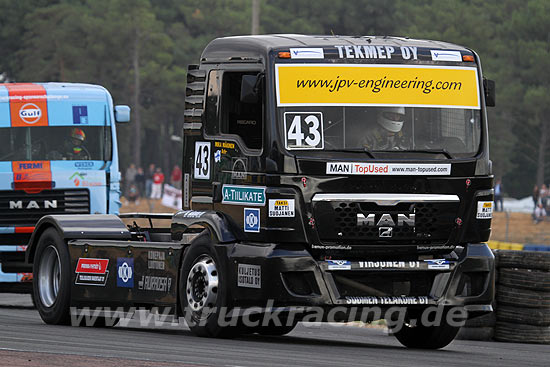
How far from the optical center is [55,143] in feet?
61.4

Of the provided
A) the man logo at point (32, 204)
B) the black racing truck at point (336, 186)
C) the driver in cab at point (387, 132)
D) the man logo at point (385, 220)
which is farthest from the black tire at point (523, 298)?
the man logo at point (32, 204)

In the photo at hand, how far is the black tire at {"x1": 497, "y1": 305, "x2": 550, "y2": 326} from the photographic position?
1362 cm

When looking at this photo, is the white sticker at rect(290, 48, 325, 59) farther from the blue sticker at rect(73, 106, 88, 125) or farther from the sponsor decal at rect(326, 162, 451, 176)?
the blue sticker at rect(73, 106, 88, 125)

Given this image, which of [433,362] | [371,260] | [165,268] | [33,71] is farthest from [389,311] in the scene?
[33,71]

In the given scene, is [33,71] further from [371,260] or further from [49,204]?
[371,260]

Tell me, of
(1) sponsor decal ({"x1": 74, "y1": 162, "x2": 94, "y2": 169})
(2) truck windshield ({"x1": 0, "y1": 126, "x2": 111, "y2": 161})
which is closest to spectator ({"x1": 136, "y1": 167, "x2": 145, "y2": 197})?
(2) truck windshield ({"x1": 0, "y1": 126, "x2": 111, "y2": 161})

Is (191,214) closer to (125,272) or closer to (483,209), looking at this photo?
(125,272)

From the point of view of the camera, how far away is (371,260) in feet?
37.3

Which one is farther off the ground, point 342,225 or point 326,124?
point 326,124

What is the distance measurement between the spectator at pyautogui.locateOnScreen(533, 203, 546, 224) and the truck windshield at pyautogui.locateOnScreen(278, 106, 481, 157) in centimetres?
3755

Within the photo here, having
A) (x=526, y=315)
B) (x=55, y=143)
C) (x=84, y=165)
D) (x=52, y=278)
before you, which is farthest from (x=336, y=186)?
(x=55, y=143)

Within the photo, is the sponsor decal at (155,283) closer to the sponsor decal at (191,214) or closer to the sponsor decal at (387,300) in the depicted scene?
the sponsor decal at (191,214)

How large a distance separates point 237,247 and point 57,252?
349 centimetres

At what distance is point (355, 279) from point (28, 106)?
8.70m
